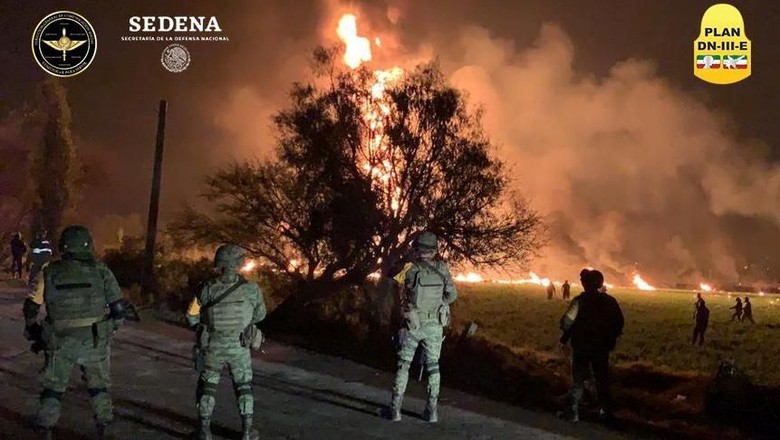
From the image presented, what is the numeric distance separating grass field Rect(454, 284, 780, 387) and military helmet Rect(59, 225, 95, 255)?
13116mm

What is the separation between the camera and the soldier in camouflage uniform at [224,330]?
5824 mm

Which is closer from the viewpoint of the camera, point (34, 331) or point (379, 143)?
point (34, 331)

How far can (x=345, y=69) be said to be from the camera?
61.4 ft

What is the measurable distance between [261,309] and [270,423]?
59.2 inches

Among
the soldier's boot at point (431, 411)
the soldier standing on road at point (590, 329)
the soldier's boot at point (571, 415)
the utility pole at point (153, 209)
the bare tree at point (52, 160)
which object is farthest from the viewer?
the bare tree at point (52, 160)

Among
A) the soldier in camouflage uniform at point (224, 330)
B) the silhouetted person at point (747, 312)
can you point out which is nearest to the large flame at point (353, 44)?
the soldier in camouflage uniform at point (224, 330)

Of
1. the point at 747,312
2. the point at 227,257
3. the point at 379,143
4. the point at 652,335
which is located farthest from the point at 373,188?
the point at 747,312

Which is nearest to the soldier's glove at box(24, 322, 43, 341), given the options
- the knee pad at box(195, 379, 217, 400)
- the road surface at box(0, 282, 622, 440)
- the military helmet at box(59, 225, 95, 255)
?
the military helmet at box(59, 225, 95, 255)

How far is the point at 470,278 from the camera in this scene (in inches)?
739

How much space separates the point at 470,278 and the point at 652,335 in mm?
11869

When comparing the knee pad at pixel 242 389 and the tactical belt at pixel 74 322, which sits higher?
the tactical belt at pixel 74 322

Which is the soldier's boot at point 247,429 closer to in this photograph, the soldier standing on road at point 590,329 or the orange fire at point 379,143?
the soldier standing on road at point 590,329

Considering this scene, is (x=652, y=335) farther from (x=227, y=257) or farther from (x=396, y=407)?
(x=227, y=257)

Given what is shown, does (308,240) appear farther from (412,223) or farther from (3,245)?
(3,245)
